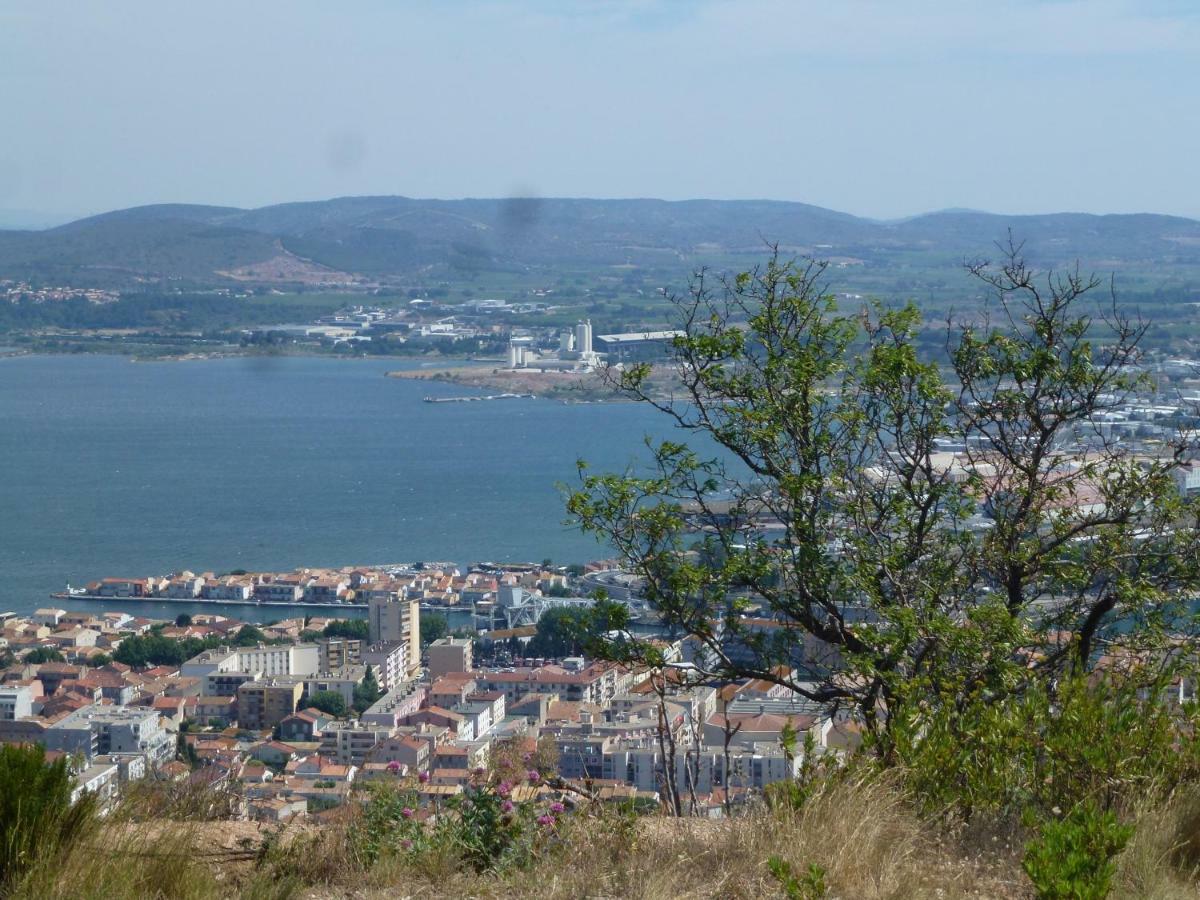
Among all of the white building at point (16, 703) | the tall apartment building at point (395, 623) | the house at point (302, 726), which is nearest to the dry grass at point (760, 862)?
the house at point (302, 726)

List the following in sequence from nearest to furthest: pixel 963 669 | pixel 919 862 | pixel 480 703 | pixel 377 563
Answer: pixel 919 862
pixel 963 669
pixel 480 703
pixel 377 563

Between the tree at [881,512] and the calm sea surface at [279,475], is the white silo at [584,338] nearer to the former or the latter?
the calm sea surface at [279,475]

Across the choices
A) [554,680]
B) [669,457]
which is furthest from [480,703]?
[669,457]

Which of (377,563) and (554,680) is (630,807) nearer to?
(554,680)

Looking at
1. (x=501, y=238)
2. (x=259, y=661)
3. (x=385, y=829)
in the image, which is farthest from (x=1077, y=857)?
(x=501, y=238)

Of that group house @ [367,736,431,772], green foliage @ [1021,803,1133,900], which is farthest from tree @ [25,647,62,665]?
green foliage @ [1021,803,1133,900]

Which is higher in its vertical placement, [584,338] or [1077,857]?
[1077,857]

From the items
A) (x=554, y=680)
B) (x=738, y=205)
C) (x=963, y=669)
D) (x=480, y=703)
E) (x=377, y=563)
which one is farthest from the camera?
(x=738, y=205)

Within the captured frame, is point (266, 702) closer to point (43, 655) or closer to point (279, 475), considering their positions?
point (43, 655)

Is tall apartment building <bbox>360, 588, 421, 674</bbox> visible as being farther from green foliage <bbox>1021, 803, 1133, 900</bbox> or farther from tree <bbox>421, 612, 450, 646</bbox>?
green foliage <bbox>1021, 803, 1133, 900</bbox>
